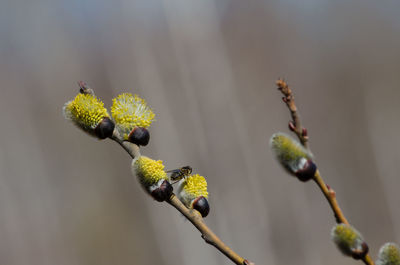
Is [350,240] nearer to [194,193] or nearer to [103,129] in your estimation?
[194,193]

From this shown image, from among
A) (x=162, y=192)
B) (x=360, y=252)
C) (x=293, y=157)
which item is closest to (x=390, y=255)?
(x=360, y=252)

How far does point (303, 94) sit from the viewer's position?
7758mm

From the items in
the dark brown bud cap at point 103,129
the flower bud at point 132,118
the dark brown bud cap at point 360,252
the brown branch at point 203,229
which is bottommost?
the brown branch at point 203,229

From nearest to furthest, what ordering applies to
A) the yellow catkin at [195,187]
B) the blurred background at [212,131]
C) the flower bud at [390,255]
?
the flower bud at [390,255]
the yellow catkin at [195,187]
the blurred background at [212,131]

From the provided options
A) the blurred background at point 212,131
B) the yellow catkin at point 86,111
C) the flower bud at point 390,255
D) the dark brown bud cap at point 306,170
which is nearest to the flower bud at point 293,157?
the dark brown bud cap at point 306,170

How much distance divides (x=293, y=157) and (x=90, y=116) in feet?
0.80

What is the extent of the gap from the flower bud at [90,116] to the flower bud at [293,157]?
199 millimetres

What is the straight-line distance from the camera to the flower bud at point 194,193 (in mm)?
508

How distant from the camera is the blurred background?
3674 mm

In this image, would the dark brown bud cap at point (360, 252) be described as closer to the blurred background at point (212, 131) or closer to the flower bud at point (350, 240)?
the flower bud at point (350, 240)

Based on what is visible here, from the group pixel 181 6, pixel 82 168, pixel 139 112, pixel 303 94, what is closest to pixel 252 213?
pixel 181 6

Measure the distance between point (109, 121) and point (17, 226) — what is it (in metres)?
4.90

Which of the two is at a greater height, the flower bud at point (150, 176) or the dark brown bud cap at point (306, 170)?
the dark brown bud cap at point (306, 170)

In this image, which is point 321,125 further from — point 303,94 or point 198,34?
point 198,34
